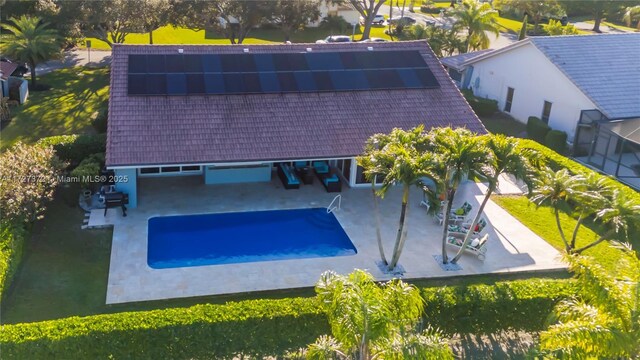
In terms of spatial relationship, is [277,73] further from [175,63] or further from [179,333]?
[179,333]

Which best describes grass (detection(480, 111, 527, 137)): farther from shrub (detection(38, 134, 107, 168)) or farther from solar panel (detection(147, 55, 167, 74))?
shrub (detection(38, 134, 107, 168))

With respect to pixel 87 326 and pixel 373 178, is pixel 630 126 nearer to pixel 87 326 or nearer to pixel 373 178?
pixel 373 178

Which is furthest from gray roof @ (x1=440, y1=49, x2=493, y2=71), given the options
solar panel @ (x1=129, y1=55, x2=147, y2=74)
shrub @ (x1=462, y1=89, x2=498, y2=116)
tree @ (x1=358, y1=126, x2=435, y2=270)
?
tree @ (x1=358, y1=126, x2=435, y2=270)

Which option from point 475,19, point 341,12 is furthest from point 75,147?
point 341,12

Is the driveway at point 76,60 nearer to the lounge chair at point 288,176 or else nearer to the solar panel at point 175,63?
the solar panel at point 175,63

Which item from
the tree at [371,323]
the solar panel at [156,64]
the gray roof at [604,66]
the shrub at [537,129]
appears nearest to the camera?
the tree at [371,323]

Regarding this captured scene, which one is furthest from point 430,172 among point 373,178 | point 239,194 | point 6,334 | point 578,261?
point 6,334

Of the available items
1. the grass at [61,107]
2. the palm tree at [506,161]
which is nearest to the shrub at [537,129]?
the palm tree at [506,161]
